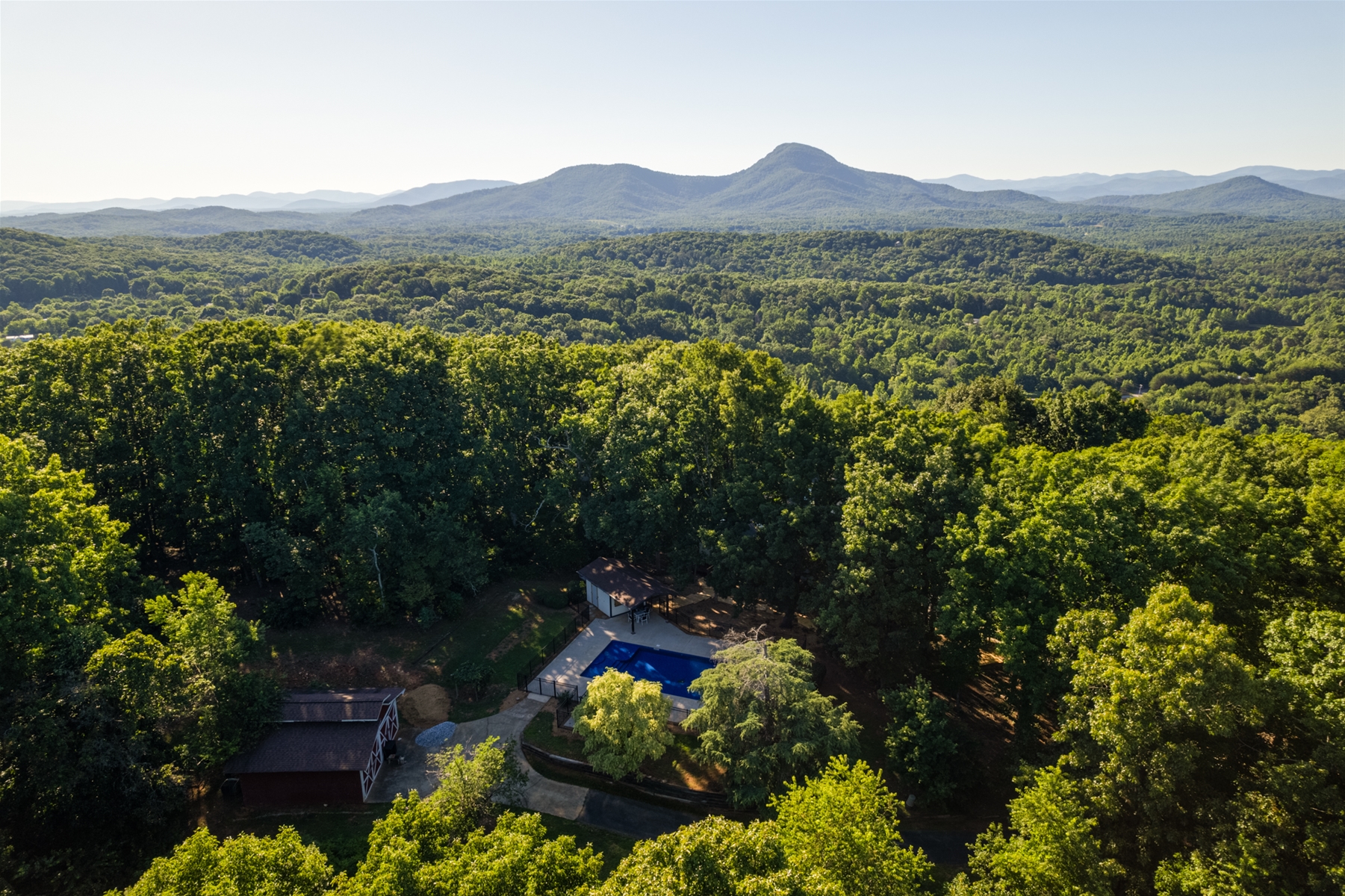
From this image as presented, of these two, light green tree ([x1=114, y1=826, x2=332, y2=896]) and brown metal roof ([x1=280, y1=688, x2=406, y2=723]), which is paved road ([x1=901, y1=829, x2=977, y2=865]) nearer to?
light green tree ([x1=114, y1=826, x2=332, y2=896])

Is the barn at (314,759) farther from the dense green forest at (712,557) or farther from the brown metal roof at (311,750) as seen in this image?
the dense green forest at (712,557)

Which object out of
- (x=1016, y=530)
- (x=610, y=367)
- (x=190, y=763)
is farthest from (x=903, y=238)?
(x=190, y=763)

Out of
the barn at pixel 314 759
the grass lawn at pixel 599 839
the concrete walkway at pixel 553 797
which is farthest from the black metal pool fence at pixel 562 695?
the barn at pixel 314 759

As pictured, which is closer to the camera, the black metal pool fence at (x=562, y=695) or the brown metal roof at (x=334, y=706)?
the brown metal roof at (x=334, y=706)

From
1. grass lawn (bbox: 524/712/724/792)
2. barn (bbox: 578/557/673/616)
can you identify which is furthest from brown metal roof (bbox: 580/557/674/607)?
grass lawn (bbox: 524/712/724/792)

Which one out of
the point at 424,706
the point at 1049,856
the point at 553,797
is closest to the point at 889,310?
the point at 424,706

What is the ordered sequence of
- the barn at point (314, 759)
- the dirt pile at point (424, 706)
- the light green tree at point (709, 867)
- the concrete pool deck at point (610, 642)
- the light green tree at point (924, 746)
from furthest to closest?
the concrete pool deck at point (610, 642) → the dirt pile at point (424, 706) → the barn at point (314, 759) → the light green tree at point (924, 746) → the light green tree at point (709, 867)
